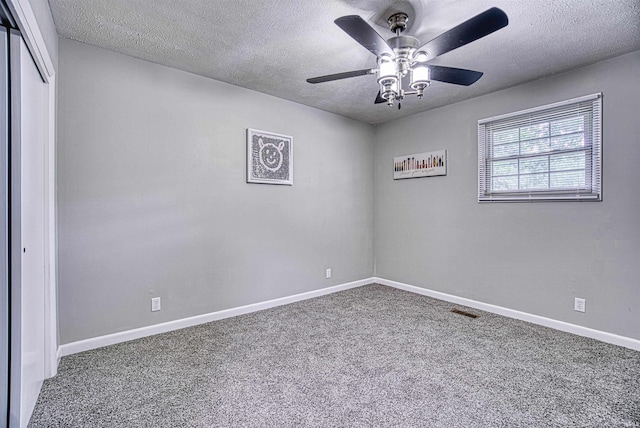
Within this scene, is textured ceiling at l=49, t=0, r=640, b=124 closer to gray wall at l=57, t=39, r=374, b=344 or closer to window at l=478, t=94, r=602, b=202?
gray wall at l=57, t=39, r=374, b=344

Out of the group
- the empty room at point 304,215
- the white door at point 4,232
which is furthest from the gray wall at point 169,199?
the white door at point 4,232

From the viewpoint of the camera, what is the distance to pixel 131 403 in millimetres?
1799

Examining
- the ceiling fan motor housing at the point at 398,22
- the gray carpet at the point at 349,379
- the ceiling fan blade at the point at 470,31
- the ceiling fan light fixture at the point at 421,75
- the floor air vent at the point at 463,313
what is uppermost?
the ceiling fan motor housing at the point at 398,22

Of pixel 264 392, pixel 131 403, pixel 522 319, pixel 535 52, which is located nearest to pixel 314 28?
pixel 535 52

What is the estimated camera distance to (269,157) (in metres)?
3.51

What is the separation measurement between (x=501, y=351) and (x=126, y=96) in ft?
12.4

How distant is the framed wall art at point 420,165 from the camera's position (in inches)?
152

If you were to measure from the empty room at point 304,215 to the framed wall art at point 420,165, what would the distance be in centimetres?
5

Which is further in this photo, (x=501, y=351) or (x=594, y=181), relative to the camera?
(x=594, y=181)

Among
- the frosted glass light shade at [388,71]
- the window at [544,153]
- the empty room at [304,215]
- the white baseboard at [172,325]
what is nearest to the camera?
the empty room at [304,215]

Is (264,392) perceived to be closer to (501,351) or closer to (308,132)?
(501,351)

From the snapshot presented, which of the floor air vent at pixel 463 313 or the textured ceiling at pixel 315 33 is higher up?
the textured ceiling at pixel 315 33

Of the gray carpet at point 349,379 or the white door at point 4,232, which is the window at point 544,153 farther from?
the white door at point 4,232

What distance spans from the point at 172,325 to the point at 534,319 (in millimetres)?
3555
